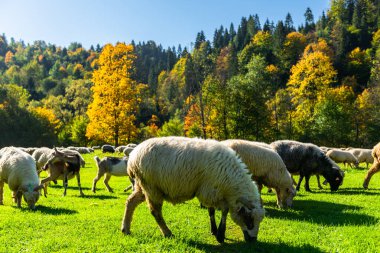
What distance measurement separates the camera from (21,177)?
12.3m

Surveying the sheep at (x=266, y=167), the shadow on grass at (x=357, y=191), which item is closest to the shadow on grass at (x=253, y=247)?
the sheep at (x=266, y=167)

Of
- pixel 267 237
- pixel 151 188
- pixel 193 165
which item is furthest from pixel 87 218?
pixel 267 237

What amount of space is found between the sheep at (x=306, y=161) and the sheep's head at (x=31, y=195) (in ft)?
32.3

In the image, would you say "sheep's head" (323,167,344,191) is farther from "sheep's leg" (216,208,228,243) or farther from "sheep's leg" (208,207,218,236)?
"sheep's leg" (216,208,228,243)

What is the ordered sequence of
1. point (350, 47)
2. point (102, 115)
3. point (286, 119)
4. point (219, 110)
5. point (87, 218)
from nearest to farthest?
point (87, 218)
point (102, 115)
point (219, 110)
point (286, 119)
point (350, 47)

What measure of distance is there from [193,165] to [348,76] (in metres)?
99.6

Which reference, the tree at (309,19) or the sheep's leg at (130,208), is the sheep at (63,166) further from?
the tree at (309,19)

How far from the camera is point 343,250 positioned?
7098mm

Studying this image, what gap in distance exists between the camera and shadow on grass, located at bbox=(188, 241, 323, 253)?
726 centimetres

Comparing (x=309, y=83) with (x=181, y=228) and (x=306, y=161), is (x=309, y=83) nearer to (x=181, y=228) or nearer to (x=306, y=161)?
(x=306, y=161)

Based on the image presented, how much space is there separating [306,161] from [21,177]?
465 inches

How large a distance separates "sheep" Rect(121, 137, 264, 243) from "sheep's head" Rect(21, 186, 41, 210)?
5549mm

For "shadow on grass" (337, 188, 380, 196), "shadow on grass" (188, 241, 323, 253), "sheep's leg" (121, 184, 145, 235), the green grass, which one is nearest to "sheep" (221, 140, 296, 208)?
the green grass

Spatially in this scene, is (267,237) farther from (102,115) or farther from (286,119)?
(286,119)
